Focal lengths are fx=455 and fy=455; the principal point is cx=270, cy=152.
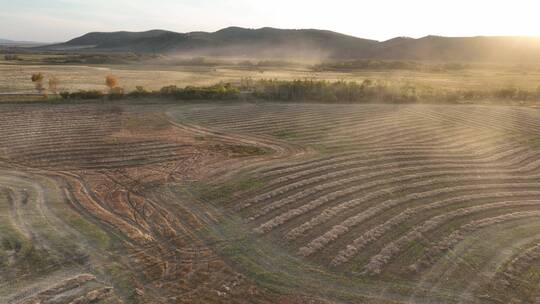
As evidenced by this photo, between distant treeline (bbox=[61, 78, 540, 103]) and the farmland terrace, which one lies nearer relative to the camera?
the farmland terrace

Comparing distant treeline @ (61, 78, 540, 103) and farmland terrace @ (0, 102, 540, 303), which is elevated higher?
distant treeline @ (61, 78, 540, 103)

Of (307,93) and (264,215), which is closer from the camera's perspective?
(264,215)

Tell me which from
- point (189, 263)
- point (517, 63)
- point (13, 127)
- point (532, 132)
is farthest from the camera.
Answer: point (517, 63)

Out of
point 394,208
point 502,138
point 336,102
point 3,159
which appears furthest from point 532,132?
point 3,159

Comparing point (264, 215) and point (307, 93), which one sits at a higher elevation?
point (307, 93)

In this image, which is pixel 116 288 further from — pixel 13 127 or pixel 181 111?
pixel 181 111

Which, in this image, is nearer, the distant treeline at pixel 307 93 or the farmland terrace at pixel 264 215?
the farmland terrace at pixel 264 215

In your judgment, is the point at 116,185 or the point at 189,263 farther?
the point at 116,185

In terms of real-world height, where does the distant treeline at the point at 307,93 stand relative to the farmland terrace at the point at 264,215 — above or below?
above
